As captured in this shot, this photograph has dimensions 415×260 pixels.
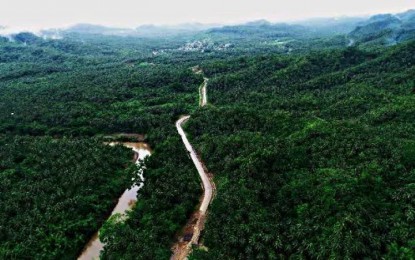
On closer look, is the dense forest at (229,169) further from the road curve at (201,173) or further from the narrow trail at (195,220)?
the road curve at (201,173)

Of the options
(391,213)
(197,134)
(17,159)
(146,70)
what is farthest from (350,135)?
(146,70)

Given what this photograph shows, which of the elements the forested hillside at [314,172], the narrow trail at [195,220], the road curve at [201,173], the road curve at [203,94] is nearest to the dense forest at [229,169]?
the forested hillside at [314,172]

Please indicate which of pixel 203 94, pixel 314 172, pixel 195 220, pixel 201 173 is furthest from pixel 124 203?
pixel 203 94

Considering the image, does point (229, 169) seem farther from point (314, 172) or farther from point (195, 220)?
point (314, 172)

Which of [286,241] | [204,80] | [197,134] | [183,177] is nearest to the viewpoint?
[286,241]

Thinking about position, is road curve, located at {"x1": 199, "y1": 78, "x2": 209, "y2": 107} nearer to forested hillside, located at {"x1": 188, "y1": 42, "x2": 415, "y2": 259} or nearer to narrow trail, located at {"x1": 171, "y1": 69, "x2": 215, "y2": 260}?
forested hillside, located at {"x1": 188, "y1": 42, "x2": 415, "y2": 259}

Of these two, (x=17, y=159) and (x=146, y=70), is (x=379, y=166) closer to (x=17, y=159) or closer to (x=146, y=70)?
(x=17, y=159)

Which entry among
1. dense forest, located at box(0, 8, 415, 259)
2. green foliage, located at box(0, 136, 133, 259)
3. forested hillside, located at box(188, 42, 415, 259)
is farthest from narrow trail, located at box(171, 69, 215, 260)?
green foliage, located at box(0, 136, 133, 259)
